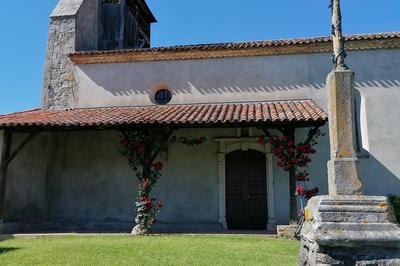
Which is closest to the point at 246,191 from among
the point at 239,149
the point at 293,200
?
the point at 239,149

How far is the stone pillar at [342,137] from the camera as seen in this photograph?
4.39 m

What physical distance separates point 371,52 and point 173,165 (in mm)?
6825

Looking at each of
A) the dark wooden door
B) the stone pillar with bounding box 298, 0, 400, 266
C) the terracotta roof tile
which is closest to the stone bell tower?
A: the terracotta roof tile

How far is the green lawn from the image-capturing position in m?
6.34

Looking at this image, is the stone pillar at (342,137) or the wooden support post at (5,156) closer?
the stone pillar at (342,137)

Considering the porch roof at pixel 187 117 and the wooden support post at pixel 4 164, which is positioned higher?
the porch roof at pixel 187 117

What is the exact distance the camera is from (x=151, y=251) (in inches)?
281

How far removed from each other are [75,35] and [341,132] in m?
12.0

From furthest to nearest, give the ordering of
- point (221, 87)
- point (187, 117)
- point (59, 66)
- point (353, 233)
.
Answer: point (59, 66)
point (221, 87)
point (187, 117)
point (353, 233)

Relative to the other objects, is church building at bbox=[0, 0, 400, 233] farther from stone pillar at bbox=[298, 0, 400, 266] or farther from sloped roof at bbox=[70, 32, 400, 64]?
stone pillar at bbox=[298, 0, 400, 266]

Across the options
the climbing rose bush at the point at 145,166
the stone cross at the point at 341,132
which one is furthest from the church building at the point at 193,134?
the stone cross at the point at 341,132

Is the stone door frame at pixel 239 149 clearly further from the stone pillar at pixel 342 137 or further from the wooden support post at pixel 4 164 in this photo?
the stone pillar at pixel 342 137

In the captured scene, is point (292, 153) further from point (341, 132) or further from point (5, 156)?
point (5, 156)

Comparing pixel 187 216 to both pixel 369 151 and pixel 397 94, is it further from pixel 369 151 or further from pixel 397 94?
pixel 397 94
